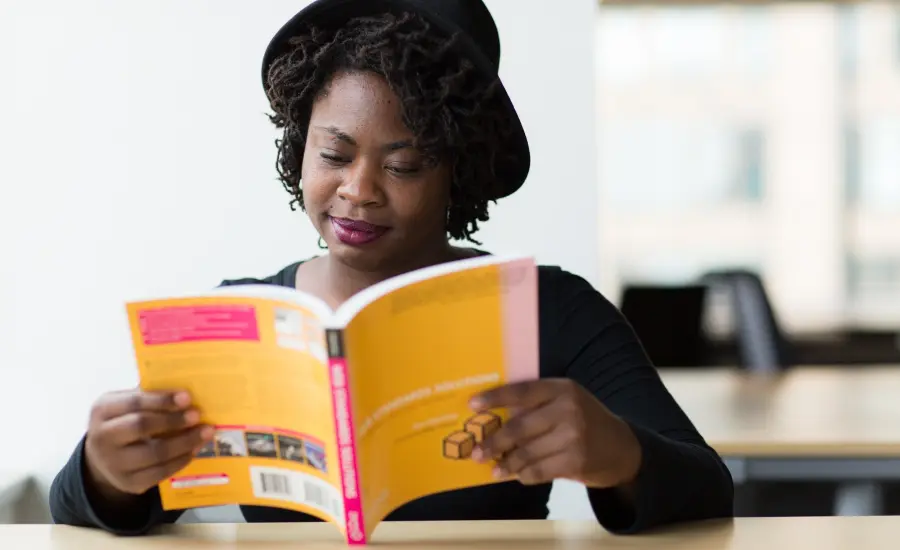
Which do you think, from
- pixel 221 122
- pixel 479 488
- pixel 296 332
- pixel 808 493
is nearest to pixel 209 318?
pixel 296 332

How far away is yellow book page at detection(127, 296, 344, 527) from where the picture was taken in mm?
948

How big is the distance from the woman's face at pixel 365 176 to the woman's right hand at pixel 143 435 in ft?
1.25

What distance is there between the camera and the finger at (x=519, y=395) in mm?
967

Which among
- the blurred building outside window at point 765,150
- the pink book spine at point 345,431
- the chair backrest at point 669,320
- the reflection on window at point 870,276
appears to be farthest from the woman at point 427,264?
the reflection on window at point 870,276

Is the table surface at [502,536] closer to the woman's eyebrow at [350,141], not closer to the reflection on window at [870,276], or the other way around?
the woman's eyebrow at [350,141]

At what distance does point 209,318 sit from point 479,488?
21.3 inches

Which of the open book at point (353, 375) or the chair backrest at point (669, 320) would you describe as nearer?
the open book at point (353, 375)

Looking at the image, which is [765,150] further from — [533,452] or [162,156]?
[533,452]

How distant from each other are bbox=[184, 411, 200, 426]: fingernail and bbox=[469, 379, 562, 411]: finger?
0.90 feet

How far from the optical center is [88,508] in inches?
42.6

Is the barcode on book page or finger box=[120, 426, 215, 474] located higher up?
finger box=[120, 426, 215, 474]

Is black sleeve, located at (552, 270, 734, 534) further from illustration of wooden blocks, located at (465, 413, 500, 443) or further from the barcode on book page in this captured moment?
the barcode on book page

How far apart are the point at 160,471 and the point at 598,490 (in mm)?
458

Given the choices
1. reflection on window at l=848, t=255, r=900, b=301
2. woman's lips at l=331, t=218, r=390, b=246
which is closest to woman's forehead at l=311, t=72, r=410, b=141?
woman's lips at l=331, t=218, r=390, b=246
